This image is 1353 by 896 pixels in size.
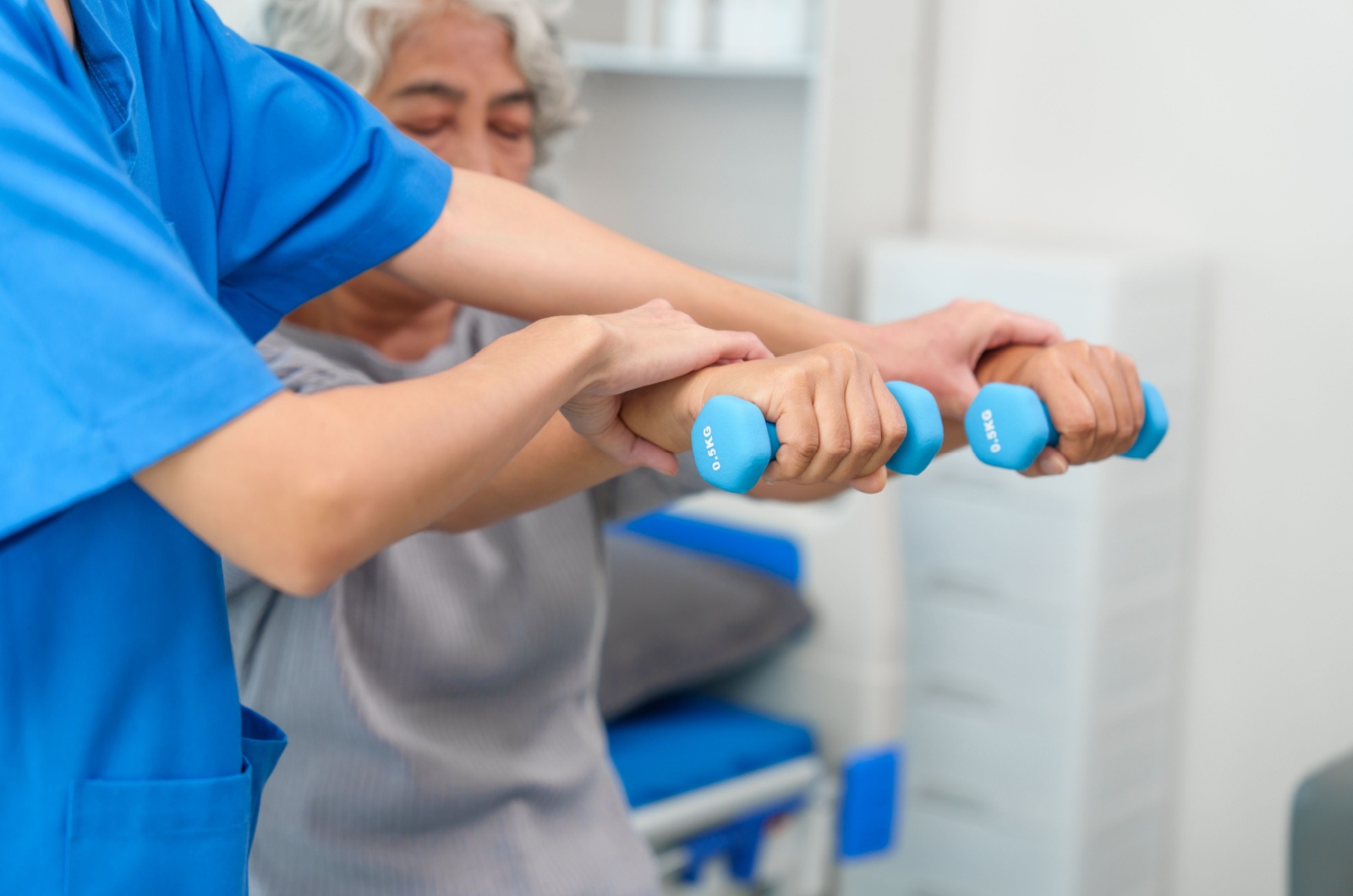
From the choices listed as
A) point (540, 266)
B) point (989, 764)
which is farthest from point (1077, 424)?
point (989, 764)

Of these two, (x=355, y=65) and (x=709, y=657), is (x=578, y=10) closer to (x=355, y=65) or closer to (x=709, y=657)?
(x=709, y=657)

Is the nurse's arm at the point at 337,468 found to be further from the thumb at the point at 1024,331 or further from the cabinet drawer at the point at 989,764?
the cabinet drawer at the point at 989,764

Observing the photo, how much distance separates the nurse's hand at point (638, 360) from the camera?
698 millimetres

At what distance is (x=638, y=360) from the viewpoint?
713 mm

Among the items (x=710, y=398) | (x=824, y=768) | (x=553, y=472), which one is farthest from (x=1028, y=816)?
(x=710, y=398)

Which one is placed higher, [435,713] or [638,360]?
[638,360]

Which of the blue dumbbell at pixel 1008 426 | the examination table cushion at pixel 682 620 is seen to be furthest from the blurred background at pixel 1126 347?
the blue dumbbell at pixel 1008 426

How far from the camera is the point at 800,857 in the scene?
2.11 meters

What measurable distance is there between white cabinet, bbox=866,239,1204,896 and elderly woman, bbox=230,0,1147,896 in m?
1.21

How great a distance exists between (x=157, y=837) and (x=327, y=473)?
25 cm

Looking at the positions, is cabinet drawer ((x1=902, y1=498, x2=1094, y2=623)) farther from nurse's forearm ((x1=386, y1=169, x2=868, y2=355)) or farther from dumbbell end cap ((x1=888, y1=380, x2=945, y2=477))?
dumbbell end cap ((x1=888, y1=380, x2=945, y2=477))

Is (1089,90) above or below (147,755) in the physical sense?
above

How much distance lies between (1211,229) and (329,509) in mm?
2182

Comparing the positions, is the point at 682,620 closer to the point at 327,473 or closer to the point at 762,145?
the point at 762,145
